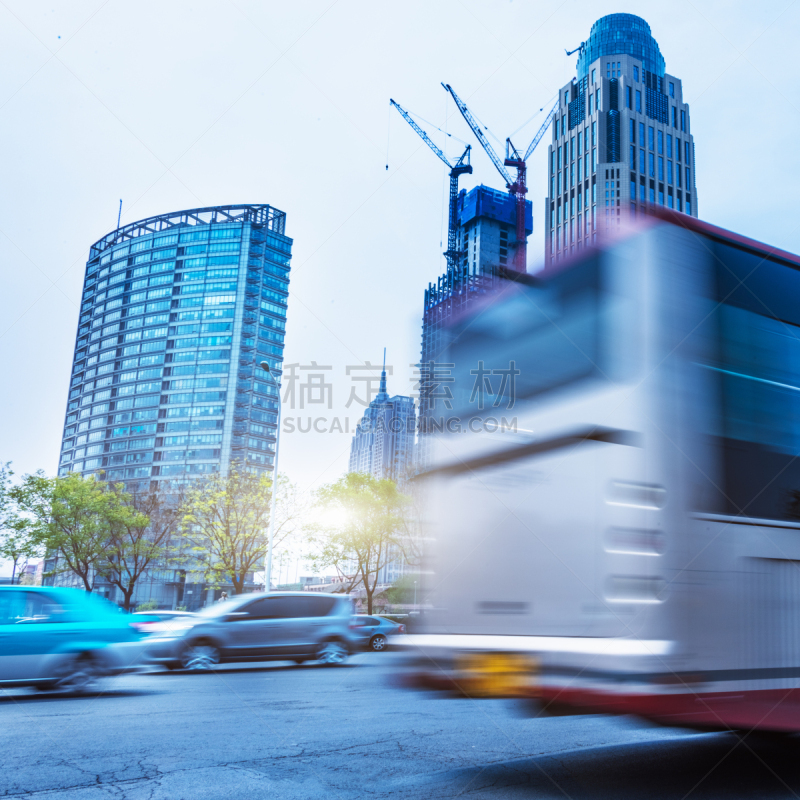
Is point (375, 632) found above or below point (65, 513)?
below

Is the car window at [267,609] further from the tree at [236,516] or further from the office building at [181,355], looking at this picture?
the office building at [181,355]

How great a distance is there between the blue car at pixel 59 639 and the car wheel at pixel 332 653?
519 cm

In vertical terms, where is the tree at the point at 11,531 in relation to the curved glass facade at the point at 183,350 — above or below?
below

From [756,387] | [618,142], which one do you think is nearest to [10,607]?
[756,387]

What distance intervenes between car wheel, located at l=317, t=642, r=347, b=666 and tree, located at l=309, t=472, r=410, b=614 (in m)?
20.7

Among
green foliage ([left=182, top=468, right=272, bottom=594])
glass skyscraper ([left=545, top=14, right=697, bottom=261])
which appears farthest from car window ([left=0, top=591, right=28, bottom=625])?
glass skyscraper ([left=545, top=14, right=697, bottom=261])

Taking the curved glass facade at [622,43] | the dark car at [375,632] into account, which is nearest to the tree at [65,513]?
the dark car at [375,632]

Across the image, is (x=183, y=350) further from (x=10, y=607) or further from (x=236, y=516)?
(x=10, y=607)

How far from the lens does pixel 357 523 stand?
3581cm

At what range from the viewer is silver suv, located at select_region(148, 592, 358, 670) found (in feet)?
40.9

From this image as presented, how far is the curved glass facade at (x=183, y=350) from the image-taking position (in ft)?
338

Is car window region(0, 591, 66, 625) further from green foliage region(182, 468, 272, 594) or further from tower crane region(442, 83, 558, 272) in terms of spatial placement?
tower crane region(442, 83, 558, 272)

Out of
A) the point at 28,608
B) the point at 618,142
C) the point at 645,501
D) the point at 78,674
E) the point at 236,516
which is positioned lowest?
the point at 78,674

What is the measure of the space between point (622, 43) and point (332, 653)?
10097cm
